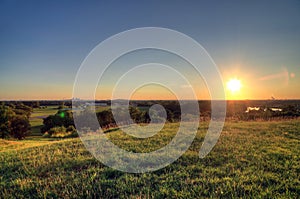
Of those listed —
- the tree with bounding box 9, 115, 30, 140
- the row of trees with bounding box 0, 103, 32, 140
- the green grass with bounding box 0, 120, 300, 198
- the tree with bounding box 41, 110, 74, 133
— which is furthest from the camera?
the tree with bounding box 41, 110, 74, 133

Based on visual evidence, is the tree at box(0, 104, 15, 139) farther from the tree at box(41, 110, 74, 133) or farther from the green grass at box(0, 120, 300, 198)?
the green grass at box(0, 120, 300, 198)

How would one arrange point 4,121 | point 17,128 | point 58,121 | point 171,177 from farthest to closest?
1. point 58,121
2. point 17,128
3. point 4,121
4. point 171,177

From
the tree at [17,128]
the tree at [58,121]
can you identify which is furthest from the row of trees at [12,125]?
the tree at [58,121]

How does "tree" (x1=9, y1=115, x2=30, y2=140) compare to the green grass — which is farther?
"tree" (x1=9, y1=115, x2=30, y2=140)

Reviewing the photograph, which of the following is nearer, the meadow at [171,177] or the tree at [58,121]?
the meadow at [171,177]

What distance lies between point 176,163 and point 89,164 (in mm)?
3104

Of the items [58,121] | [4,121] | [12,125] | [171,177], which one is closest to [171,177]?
[171,177]

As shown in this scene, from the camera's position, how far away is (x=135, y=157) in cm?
773

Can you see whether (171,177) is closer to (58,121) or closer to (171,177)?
(171,177)

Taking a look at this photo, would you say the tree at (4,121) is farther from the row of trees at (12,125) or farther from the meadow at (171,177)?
the meadow at (171,177)

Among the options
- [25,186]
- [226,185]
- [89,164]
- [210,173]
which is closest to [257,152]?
[210,173]

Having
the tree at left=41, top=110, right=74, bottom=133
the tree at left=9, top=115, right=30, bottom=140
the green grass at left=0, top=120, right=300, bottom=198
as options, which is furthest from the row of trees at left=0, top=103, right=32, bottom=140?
the green grass at left=0, top=120, right=300, bottom=198

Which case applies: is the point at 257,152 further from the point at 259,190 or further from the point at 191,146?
the point at 259,190

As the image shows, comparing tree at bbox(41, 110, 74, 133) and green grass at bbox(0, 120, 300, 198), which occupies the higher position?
green grass at bbox(0, 120, 300, 198)
